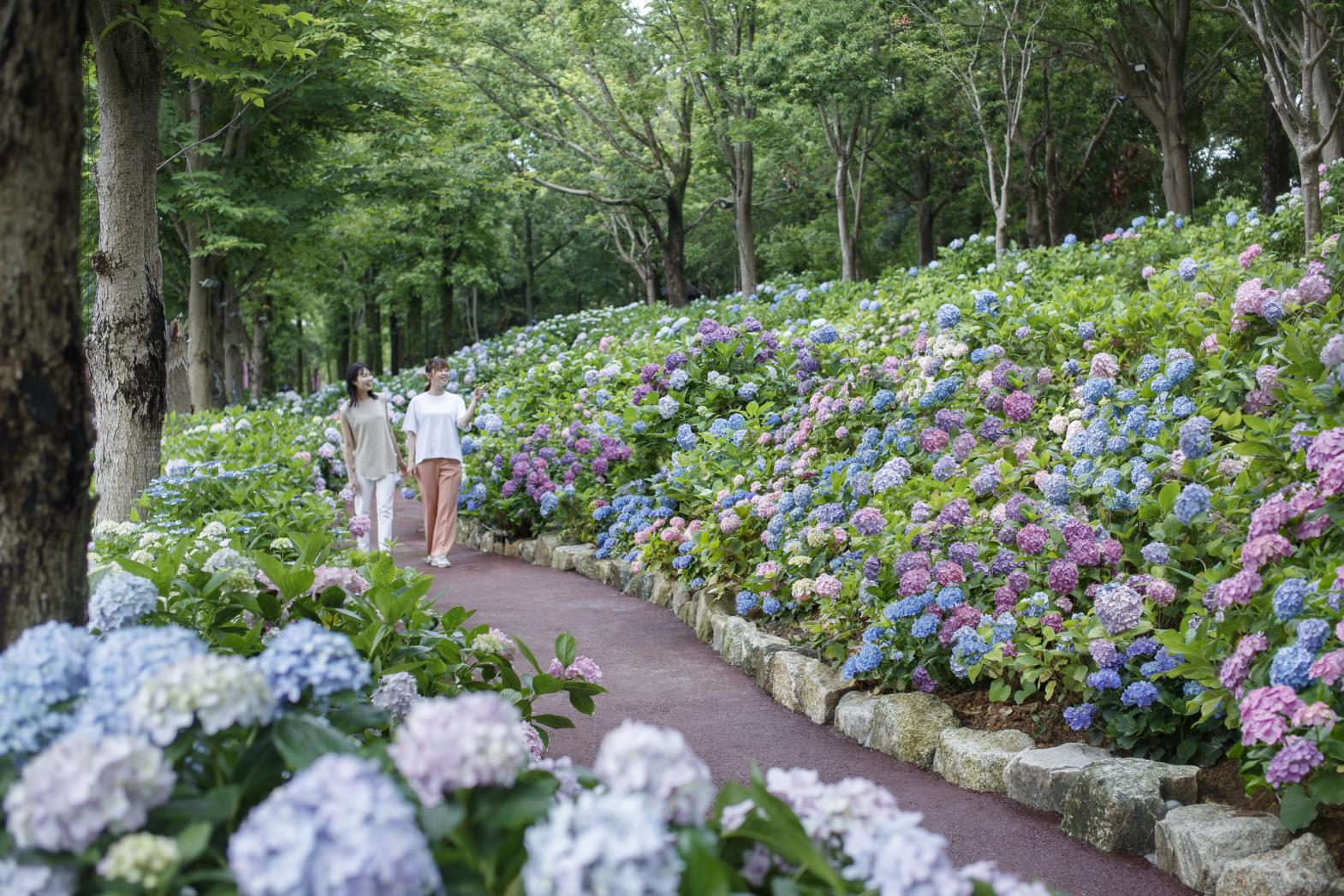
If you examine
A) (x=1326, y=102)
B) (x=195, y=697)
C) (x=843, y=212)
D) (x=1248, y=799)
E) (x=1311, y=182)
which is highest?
(x=843, y=212)

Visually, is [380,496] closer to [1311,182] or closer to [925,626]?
[925,626]

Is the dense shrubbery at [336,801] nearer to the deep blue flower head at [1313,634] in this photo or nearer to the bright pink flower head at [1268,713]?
the bright pink flower head at [1268,713]

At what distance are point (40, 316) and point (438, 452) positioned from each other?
27.4 ft

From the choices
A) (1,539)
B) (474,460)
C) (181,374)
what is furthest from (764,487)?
(181,374)

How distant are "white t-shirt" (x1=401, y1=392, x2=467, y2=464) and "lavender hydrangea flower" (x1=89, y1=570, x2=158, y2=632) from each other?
7.94 m

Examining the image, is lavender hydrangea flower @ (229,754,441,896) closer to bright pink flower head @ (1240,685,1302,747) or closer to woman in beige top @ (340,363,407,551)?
bright pink flower head @ (1240,685,1302,747)

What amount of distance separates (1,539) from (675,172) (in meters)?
20.7

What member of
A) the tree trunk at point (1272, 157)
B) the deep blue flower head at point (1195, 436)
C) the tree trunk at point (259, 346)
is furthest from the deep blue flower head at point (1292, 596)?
the tree trunk at point (259, 346)

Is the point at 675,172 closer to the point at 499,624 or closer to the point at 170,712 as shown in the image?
the point at 499,624

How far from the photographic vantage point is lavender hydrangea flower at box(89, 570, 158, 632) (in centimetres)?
229

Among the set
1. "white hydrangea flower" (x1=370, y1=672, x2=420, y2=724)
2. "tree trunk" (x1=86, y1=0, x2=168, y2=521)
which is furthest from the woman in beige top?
"white hydrangea flower" (x1=370, y1=672, x2=420, y2=724)

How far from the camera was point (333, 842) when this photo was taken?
51.4 inches

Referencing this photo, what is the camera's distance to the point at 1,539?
192cm

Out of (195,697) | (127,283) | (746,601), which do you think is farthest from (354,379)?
(195,697)
